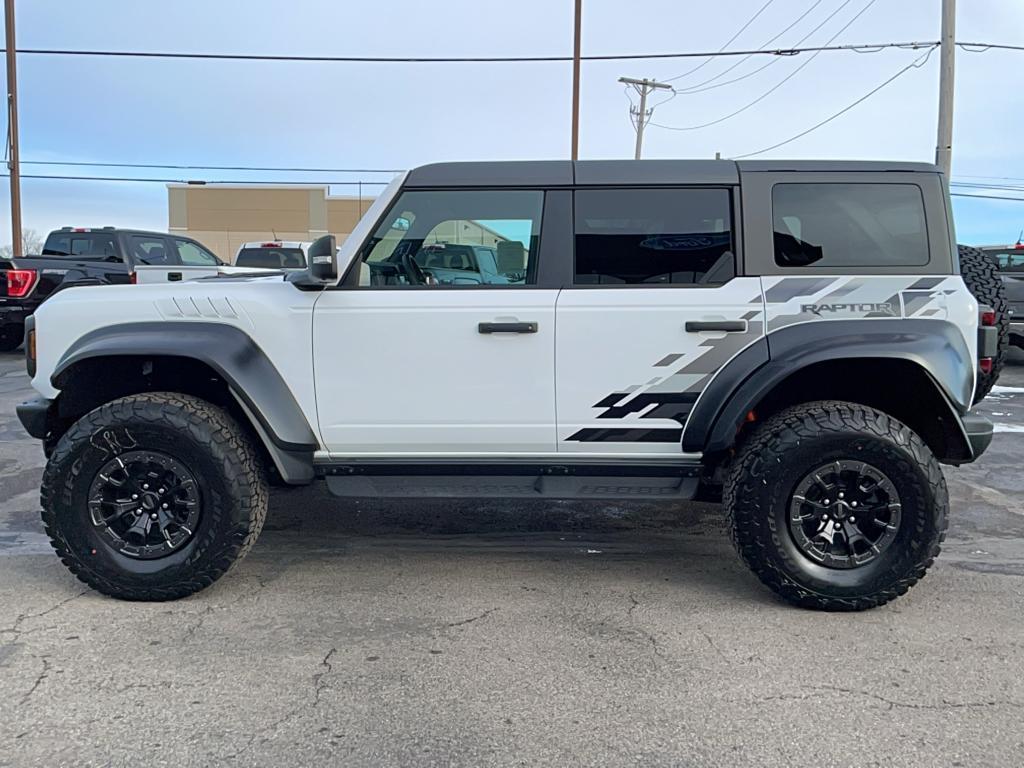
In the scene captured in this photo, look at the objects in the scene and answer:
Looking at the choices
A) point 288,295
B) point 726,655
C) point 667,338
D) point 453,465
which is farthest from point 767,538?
point 288,295

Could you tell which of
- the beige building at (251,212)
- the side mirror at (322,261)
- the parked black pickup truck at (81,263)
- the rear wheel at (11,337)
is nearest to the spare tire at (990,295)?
the side mirror at (322,261)

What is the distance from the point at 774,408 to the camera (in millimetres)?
3979

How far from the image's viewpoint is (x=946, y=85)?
52.5 feet

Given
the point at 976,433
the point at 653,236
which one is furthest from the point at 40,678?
the point at 976,433

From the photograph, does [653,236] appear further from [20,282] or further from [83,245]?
[83,245]

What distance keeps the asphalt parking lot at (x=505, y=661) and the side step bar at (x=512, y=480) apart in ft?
1.59

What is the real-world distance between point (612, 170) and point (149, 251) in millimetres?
11005

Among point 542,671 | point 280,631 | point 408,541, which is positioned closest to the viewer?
point 542,671

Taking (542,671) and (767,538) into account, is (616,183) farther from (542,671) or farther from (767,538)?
(542,671)

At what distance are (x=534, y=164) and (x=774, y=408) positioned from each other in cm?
164

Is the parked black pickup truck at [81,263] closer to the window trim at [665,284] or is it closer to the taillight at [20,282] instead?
the taillight at [20,282]

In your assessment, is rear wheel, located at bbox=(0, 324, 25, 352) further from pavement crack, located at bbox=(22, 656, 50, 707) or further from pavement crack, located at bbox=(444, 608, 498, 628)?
pavement crack, located at bbox=(444, 608, 498, 628)

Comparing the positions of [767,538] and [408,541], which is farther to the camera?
[408,541]

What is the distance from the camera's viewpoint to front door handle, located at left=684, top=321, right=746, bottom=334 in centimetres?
371
